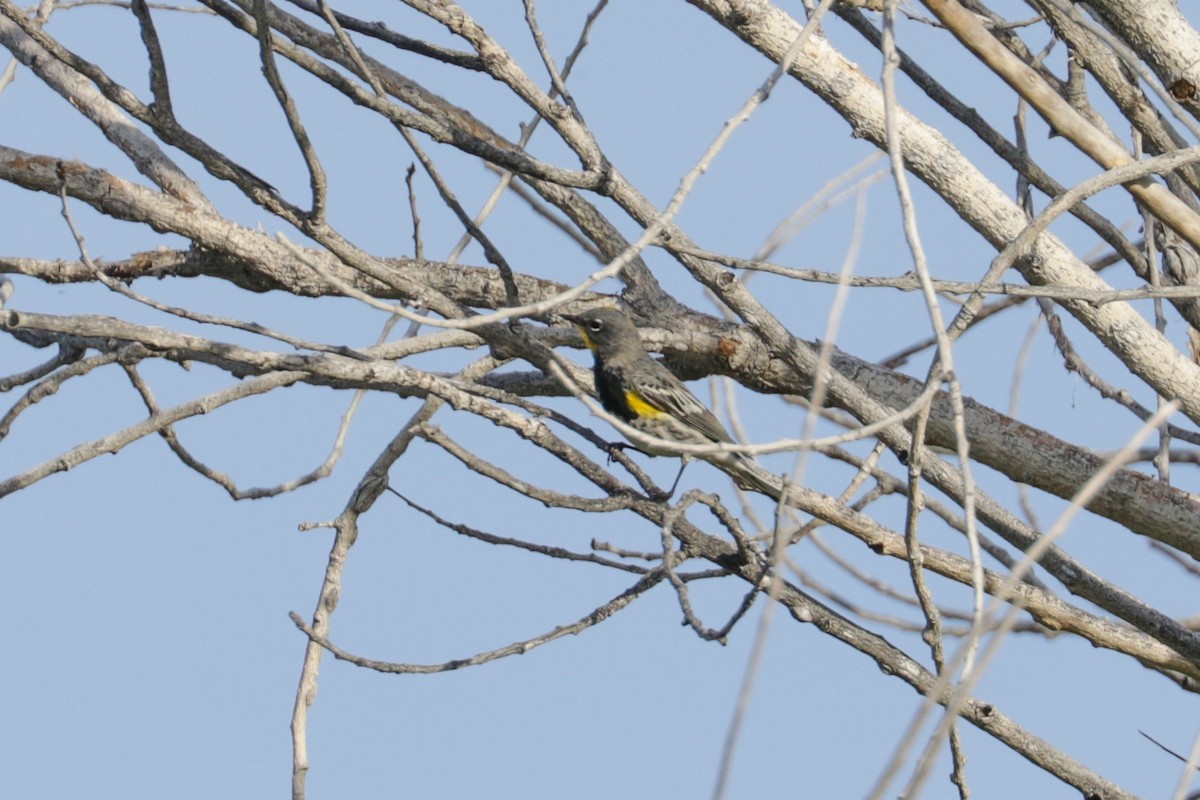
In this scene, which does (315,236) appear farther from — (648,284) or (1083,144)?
(1083,144)

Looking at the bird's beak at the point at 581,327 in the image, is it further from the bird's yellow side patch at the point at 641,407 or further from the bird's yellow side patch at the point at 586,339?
the bird's yellow side patch at the point at 641,407

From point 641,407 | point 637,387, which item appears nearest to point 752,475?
point 637,387

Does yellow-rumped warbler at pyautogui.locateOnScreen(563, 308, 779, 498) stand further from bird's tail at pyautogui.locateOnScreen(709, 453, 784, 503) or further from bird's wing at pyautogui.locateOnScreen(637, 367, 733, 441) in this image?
bird's tail at pyautogui.locateOnScreen(709, 453, 784, 503)

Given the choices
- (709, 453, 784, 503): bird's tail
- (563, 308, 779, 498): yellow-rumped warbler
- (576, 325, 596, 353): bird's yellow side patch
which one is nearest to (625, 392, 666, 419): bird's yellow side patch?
(563, 308, 779, 498): yellow-rumped warbler

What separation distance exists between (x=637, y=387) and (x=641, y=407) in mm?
262

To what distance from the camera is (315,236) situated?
15.0 ft

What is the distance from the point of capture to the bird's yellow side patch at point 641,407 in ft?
22.7

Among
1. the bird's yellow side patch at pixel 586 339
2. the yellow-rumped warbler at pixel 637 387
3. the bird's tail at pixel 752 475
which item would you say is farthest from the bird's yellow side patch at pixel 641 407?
the bird's tail at pixel 752 475

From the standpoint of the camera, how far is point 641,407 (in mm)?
6977

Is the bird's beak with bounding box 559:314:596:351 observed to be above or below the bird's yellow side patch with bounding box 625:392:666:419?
above

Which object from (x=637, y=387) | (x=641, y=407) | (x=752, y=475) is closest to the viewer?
(x=752, y=475)

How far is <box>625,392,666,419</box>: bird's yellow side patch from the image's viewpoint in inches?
272

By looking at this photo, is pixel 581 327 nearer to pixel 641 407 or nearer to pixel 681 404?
pixel 641 407

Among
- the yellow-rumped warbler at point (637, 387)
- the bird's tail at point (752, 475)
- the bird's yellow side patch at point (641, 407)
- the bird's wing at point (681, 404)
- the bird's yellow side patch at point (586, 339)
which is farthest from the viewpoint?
the bird's yellow side patch at point (641, 407)
